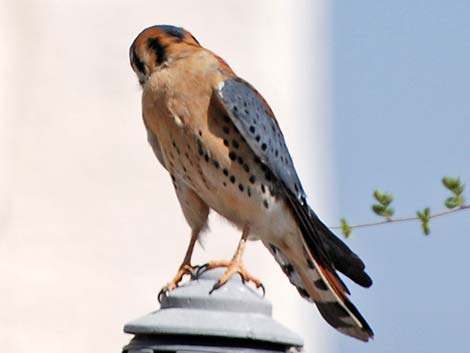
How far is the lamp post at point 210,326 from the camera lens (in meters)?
2.69

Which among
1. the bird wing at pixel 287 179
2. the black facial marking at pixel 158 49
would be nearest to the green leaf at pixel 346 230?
the bird wing at pixel 287 179

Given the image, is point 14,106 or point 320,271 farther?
point 14,106

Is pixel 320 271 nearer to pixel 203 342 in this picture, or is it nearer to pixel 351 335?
pixel 351 335

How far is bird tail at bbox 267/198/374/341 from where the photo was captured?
3.38m

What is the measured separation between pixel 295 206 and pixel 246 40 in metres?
2.29

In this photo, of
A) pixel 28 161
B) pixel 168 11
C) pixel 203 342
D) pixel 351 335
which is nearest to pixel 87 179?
pixel 28 161

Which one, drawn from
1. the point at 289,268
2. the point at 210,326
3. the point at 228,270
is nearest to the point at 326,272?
the point at 289,268

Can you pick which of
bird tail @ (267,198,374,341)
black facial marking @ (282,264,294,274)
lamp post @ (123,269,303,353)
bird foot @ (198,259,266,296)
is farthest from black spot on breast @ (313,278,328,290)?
lamp post @ (123,269,303,353)

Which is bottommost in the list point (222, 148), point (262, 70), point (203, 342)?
point (203, 342)

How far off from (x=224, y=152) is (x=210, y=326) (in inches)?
43.1

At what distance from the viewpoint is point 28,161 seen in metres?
5.88

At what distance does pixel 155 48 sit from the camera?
12.4ft

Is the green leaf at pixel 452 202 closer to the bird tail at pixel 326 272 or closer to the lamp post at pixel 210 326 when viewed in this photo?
the bird tail at pixel 326 272

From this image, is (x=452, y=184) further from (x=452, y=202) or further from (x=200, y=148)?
(x=200, y=148)
